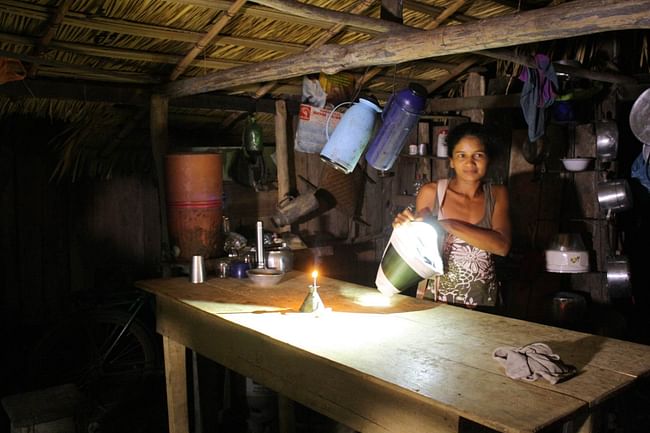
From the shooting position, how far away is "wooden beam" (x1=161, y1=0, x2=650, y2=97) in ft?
7.20

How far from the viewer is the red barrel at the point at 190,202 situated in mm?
4148

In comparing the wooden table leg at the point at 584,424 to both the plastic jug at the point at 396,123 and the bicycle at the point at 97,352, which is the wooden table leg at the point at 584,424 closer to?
the plastic jug at the point at 396,123

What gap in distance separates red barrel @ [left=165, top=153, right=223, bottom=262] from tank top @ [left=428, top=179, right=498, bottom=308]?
5.66ft

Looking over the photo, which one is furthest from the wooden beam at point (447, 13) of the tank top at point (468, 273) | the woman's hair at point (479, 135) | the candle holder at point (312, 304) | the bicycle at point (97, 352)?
the bicycle at point (97, 352)

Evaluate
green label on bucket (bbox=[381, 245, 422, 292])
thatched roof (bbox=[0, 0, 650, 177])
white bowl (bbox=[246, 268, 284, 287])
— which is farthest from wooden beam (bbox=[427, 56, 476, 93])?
green label on bucket (bbox=[381, 245, 422, 292])

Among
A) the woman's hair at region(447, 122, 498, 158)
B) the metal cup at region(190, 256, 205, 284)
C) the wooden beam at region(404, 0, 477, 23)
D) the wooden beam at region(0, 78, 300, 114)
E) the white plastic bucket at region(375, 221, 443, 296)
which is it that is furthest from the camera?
the wooden beam at region(0, 78, 300, 114)

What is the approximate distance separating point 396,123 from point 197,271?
166 centimetres

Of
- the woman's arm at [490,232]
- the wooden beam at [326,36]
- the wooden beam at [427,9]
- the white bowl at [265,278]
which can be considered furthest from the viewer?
the wooden beam at [427,9]

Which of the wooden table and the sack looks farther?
the sack

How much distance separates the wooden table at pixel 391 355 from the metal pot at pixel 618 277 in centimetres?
247

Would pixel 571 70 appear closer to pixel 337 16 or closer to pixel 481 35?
pixel 481 35

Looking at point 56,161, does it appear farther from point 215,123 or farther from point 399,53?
point 399,53

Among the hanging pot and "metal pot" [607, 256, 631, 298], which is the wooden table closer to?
the hanging pot

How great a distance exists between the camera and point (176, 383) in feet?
12.2
